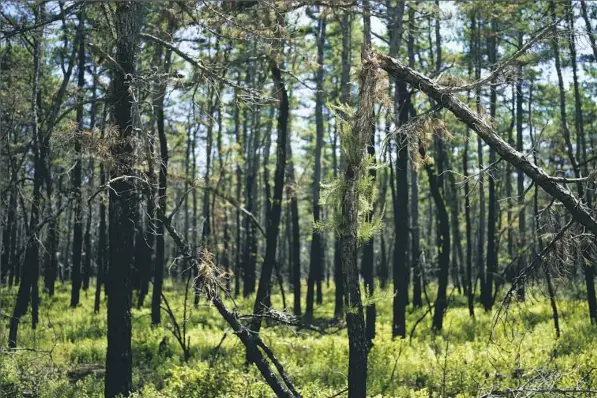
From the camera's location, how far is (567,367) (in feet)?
28.3

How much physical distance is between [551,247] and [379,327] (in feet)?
30.3

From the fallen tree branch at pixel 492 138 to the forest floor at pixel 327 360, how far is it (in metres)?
0.99

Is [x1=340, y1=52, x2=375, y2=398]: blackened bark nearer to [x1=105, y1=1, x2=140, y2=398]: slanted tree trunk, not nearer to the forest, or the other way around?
the forest

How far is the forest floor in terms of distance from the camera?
7.84 m

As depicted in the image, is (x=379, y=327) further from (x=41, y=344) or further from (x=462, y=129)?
(x=462, y=129)

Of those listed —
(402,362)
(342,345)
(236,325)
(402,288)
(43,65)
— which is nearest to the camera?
(236,325)

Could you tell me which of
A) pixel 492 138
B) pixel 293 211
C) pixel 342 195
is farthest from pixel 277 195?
pixel 293 211

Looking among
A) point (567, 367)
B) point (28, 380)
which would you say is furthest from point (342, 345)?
point (28, 380)

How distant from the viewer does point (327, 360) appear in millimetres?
10344

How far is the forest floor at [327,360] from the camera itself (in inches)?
309

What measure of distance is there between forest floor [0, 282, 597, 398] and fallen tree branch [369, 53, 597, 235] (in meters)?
0.99

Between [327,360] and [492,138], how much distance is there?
20.9 ft

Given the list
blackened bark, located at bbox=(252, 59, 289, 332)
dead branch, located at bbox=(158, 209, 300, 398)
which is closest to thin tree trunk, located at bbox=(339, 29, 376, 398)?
dead branch, located at bbox=(158, 209, 300, 398)

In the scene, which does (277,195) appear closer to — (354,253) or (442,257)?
(354,253)
